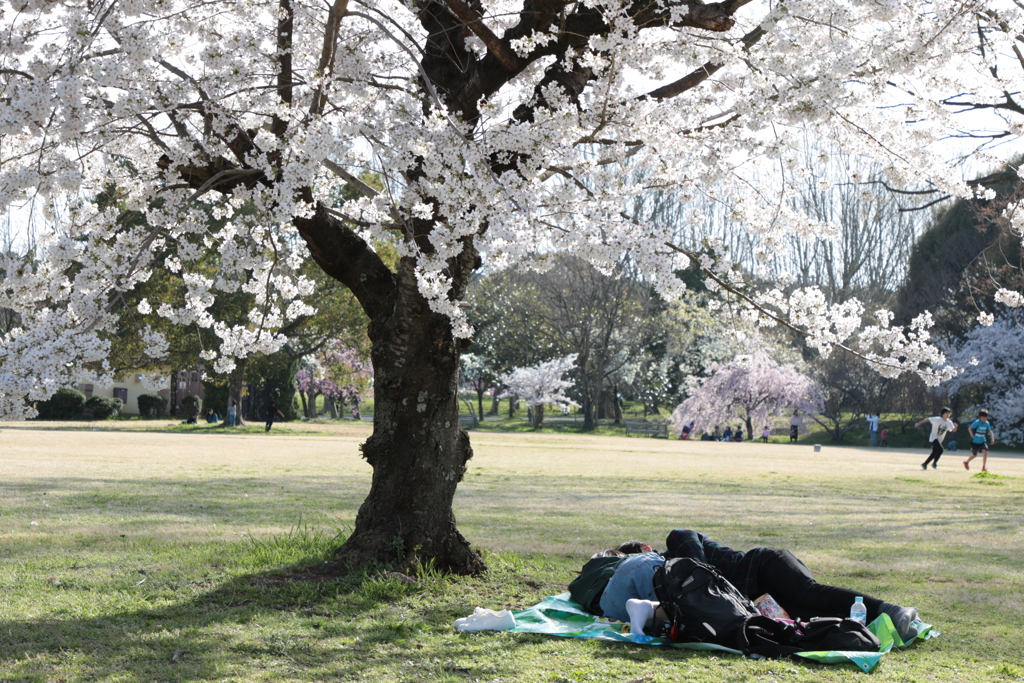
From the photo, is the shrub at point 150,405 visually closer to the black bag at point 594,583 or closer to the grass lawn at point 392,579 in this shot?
the grass lawn at point 392,579

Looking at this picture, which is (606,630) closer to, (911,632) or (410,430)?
(911,632)

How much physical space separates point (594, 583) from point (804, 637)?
141 cm

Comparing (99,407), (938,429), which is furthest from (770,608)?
(99,407)

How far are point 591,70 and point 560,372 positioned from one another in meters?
37.8

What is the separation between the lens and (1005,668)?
4.43 meters

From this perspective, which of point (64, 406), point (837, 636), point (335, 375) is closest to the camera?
point (837, 636)

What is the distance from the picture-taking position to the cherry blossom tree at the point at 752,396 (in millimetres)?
38531

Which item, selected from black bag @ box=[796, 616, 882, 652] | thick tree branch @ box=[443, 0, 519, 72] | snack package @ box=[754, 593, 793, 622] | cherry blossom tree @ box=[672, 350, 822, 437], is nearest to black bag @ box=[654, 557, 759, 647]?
snack package @ box=[754, 593, 793, 622]

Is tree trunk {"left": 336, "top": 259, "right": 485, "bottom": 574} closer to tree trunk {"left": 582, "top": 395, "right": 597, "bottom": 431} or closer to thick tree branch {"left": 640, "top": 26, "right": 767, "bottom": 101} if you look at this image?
thick tree branch {"left": 640, "top": 26, "right": 767, "bottom": 101}

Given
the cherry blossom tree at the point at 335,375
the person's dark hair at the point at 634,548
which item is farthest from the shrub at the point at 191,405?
the person's dark hair at the point at 634,548

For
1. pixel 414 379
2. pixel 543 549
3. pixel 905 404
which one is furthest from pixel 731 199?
pixel 905 404

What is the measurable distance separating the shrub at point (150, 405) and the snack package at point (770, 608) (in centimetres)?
4151

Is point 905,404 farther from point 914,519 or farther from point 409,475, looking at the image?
point 409,475

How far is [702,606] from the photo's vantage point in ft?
15.7
